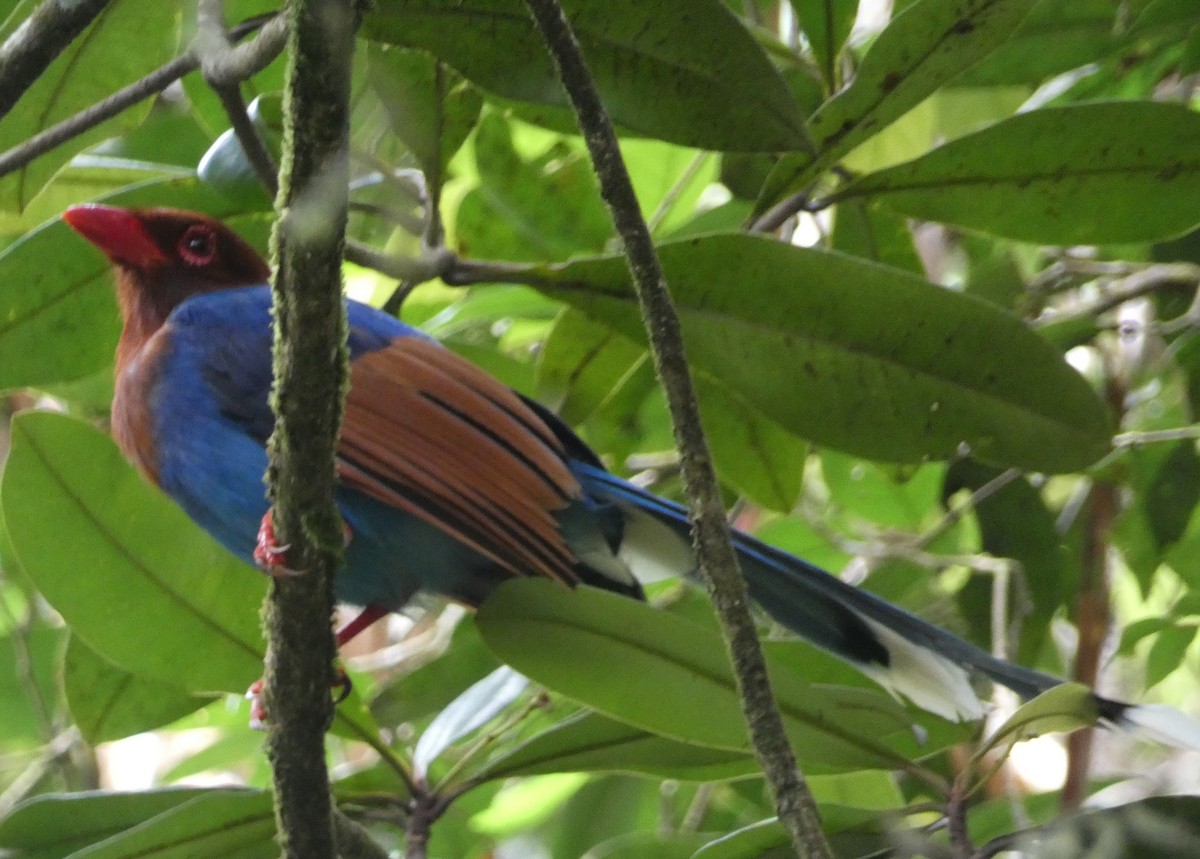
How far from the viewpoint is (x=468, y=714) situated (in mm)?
2479

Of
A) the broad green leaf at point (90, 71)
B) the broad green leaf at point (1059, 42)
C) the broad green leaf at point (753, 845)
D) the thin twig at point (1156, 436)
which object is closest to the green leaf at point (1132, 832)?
the broad green leaf at point (753, 845)

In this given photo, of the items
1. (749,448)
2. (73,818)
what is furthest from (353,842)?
(749,448)

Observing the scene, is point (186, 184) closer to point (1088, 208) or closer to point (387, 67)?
point (387, 67)

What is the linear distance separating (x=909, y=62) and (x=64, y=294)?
62.2 inches

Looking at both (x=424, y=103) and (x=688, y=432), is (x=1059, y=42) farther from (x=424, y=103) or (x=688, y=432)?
(x=688, y=432)

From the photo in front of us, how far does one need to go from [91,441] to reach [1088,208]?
5.50 feet

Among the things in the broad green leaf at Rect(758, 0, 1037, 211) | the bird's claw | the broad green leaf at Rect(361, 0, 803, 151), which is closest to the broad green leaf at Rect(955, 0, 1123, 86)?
the broad green leaf at Rect(758, 0, 1037, 211)

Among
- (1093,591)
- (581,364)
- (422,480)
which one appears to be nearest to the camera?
(422,480)

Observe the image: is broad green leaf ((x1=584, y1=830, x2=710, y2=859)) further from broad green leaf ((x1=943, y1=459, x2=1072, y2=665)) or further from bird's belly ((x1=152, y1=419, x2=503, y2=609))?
broad green leaf ((x1=943, y1=459, x2=1072, y2=665))

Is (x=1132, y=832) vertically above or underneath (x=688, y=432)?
underneath

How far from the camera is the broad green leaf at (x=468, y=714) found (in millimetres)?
2332

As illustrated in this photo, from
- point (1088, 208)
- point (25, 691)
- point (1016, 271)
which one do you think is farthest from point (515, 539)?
point (25, 691)

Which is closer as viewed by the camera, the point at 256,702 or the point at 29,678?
the point at 256,702

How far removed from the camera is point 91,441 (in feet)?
7.34
